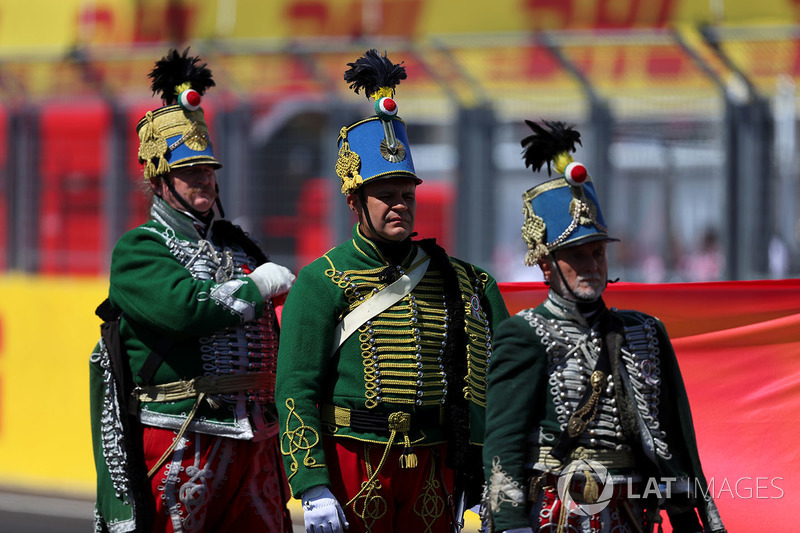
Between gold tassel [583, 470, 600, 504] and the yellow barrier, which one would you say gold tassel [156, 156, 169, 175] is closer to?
gold tassel [583, 470, 600, 504]

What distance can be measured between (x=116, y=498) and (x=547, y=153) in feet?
6.99

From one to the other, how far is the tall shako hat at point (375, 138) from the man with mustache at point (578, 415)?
0.61 metres

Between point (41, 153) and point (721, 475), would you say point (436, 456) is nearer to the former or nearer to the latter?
point (721, 475)

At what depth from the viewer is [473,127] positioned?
10477 millimetres

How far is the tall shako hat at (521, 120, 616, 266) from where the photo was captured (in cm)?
361

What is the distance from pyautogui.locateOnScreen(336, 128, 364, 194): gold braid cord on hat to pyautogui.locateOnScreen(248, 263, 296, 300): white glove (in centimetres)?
65

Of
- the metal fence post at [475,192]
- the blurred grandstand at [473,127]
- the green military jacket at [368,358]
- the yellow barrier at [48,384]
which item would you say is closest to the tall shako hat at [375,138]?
the green military jacket at [368,358]

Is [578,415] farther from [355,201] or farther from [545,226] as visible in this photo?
[355,201]

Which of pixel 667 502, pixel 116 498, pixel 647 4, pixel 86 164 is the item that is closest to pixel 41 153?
pixel 86 164

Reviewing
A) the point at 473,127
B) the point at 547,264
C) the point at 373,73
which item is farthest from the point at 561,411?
the point at 473,127

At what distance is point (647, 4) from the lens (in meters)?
10.2

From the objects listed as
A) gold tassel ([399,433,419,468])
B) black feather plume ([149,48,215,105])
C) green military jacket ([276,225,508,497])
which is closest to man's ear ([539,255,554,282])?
green military jacket ([276,225,508,497])

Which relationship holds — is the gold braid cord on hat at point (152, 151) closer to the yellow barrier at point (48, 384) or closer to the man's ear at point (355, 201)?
the man's ear at point (355, 201)

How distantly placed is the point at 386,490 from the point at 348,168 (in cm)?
106
